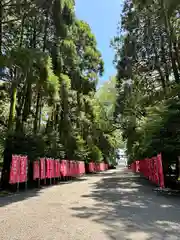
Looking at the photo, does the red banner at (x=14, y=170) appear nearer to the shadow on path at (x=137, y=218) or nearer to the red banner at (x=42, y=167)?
the red banner at (x=42, y=167)

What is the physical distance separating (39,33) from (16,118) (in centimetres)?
545

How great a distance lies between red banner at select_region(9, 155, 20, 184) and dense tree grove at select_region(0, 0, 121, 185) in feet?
5.38

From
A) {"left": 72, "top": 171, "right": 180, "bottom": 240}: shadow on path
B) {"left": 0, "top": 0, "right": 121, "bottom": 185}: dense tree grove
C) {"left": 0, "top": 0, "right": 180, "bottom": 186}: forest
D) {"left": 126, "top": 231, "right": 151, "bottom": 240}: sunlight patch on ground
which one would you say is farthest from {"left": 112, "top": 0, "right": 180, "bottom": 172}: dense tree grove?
{"left": 126, "top": 231, "right": 151, "bottom": 240}: sunlight patch on ground

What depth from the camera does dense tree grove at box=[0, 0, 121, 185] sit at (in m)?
14.6

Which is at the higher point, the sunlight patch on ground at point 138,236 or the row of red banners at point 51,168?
the row of red banners at point 51,168

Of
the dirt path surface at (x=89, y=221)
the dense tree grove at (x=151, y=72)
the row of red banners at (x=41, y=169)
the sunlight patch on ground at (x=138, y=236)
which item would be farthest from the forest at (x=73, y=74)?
the sunlight patch on ground at (x=138, y=236)

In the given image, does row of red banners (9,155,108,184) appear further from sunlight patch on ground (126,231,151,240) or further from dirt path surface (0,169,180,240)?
sunlight patch on ground (126,231,151,240)

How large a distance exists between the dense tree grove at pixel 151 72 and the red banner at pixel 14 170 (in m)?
5.97

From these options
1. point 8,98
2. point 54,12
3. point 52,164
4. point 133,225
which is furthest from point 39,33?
point 133,225

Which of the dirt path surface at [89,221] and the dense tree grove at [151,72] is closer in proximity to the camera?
the dirt path surface at [89,221]

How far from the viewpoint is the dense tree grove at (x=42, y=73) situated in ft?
48.0

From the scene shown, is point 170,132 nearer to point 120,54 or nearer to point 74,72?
point 74,72

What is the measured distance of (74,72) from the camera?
23.7 m

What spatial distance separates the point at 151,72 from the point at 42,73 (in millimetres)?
12948
